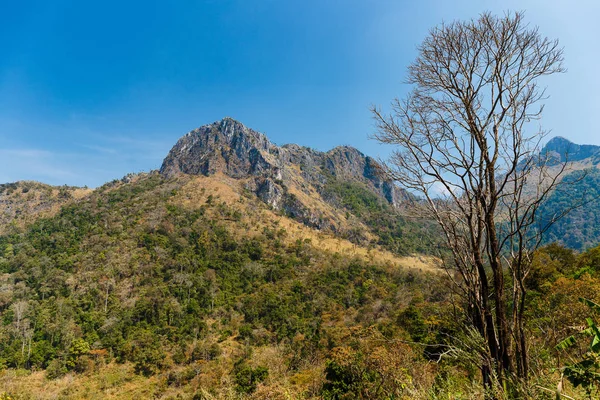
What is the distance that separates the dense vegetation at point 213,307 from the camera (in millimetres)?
17531

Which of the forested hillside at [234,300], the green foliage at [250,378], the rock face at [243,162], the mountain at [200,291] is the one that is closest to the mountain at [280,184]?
the rock face at [243,162]

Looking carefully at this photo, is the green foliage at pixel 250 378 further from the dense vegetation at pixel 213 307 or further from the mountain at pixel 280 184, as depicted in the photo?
the mountain at pixel 280 184

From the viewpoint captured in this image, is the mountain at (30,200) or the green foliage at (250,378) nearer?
the green foliage at (250,378)

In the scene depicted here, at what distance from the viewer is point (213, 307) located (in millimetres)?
46156

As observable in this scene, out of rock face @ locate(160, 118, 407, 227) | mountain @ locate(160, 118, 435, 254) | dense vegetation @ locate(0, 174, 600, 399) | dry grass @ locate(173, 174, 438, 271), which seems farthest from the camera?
rock face @ locate(160, 118, 407, 227)

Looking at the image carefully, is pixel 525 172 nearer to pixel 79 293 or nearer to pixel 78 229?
pixel 79 293

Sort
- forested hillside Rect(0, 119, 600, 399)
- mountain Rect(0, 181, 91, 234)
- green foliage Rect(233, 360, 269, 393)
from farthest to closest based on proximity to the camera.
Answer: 1. mountain Rect(0, 181, 91, 234)
2. green foliage Rect(233, 360, 269, 393)
3. forested hillside Rect(0, 119, 600, 399)

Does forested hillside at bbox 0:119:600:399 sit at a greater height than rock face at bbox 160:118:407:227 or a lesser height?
lesser

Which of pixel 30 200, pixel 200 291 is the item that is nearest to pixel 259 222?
pixel 200 291

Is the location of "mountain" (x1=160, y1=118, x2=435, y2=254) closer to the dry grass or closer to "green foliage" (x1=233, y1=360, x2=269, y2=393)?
the dry grass

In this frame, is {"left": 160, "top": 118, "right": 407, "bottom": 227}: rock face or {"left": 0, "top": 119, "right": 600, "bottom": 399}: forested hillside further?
{"left": 160, "top": 118, "right": 407, "bottom": 227}: rock face

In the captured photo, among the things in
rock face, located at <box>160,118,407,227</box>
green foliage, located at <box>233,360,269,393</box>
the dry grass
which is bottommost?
Answer: green foliage, located at <box>233,360,269,393</box>

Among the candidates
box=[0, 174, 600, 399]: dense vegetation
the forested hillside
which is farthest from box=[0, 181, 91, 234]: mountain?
box=[0, 174, 600, 399]: dense vegetation

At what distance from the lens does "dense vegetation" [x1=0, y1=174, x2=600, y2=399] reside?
17.5 meters
